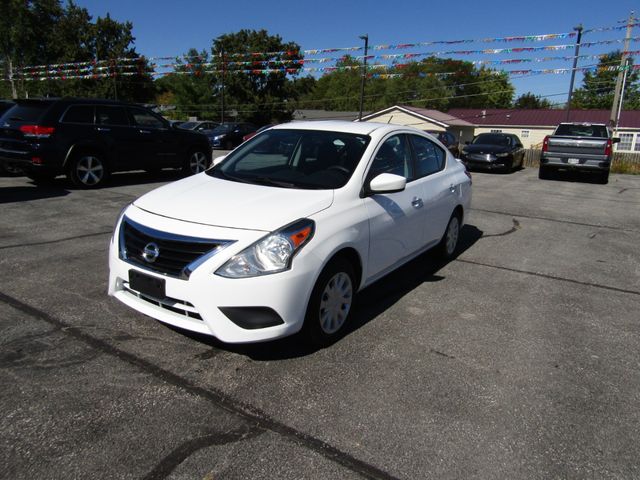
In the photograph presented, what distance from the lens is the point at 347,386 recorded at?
120 inches

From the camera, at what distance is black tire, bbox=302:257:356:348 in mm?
3305

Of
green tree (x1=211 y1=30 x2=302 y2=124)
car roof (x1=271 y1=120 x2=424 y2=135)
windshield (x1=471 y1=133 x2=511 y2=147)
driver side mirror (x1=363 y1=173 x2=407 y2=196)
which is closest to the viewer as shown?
driver side mirror (x1=363 y1=173 x2=407 y2=196)

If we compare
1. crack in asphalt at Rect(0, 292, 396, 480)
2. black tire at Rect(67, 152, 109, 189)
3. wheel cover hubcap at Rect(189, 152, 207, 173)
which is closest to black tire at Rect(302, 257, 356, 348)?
crack in asphalt at Rect(0, 292, 396, 480)

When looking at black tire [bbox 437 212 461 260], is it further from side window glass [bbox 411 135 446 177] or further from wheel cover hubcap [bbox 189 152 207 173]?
wheel cover hubcap [bbox 189 152 207 173]

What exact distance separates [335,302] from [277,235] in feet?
2.57

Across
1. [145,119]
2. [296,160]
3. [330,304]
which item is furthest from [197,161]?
[330,304]

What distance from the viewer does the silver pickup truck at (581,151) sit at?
1433 centimetres

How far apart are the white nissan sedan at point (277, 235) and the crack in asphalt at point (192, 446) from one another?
0.65 metres

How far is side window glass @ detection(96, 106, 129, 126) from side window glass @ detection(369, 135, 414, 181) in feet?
23.7

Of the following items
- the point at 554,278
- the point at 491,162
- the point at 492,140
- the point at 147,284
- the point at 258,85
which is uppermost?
the point at 258,85

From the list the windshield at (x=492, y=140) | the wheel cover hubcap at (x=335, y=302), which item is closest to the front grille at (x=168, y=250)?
the wheel cover hubcap at (x=335, y=302)

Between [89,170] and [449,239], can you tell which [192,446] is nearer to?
[449,239]

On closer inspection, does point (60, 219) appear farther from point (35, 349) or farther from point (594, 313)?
point (594, 313)

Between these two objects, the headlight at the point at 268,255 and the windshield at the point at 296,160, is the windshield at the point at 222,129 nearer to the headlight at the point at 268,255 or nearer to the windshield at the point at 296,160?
the windshield at the point at 296,160
